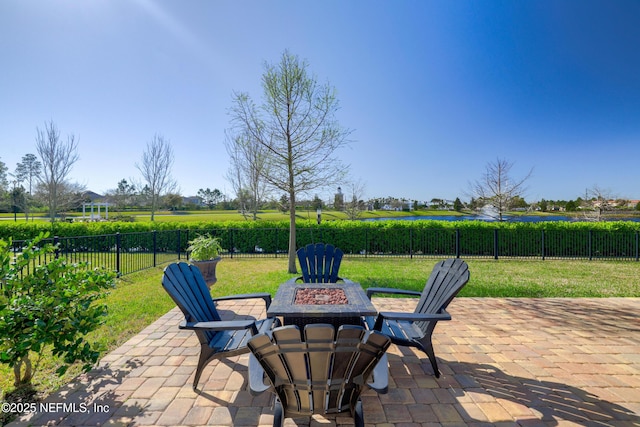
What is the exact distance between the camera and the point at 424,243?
1156 centimetres

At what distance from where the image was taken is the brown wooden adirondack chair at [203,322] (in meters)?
2.23

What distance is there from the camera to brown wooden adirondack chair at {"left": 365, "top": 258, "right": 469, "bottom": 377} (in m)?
2.46

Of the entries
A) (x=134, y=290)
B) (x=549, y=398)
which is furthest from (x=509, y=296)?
(x=134, y=290)

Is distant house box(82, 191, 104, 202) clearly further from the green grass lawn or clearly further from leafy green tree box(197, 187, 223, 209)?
the green grass lawn

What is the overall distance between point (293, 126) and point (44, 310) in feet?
22.5

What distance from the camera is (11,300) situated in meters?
2.00

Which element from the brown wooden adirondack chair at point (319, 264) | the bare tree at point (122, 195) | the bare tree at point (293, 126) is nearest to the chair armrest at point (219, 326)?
the brown wooden adirondack chair at point (319, 264)

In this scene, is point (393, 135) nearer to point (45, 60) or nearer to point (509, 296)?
point (509, 296)

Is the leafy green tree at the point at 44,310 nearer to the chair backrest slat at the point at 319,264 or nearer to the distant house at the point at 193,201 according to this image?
the chair backrest slat at the point at 319,264

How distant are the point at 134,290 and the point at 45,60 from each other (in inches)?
265

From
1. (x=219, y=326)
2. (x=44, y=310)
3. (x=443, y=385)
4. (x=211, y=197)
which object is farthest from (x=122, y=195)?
(x=443, y=385)

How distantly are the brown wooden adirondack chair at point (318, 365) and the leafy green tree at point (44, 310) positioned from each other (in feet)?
6.02

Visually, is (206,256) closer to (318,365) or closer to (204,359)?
(204,359)

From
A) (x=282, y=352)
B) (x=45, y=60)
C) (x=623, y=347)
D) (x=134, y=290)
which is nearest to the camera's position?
(x=282, y=352)
